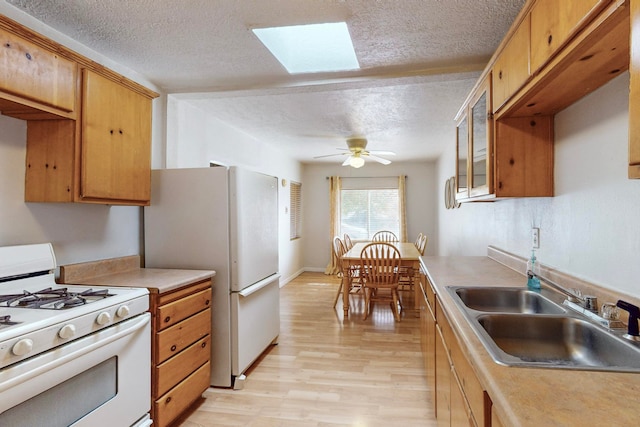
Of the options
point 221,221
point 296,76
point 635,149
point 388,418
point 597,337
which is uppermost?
point 296,76

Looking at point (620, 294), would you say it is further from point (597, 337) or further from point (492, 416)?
point (492, 416)

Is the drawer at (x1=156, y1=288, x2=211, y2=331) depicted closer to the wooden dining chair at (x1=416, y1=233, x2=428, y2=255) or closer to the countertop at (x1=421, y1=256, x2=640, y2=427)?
the countertop at (x1=421, y1=256, x2=640, y2=427)

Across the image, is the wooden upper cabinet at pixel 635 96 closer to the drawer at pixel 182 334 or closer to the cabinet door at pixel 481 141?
the cabinet door at pixel 481 141

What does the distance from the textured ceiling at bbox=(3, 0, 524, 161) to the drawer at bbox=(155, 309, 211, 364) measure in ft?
5.48

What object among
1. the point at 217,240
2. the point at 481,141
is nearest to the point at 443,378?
the point at 481,141

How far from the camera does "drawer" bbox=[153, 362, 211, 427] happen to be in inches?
73.4

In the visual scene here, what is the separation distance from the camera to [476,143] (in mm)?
2072

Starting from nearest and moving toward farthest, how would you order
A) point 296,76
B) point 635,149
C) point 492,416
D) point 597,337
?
1. point 635,149
2. point 492,416
3. point 597,337
4. point 296,76

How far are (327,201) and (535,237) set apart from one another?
5.42 m

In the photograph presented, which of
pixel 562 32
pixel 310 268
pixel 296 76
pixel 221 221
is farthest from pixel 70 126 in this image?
pixel 310 268

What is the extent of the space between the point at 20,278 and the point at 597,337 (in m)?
2.44

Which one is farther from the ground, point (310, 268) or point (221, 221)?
point (221, 221)

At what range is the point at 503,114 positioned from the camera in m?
1.67

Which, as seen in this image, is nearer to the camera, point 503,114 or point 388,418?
point 503,114
